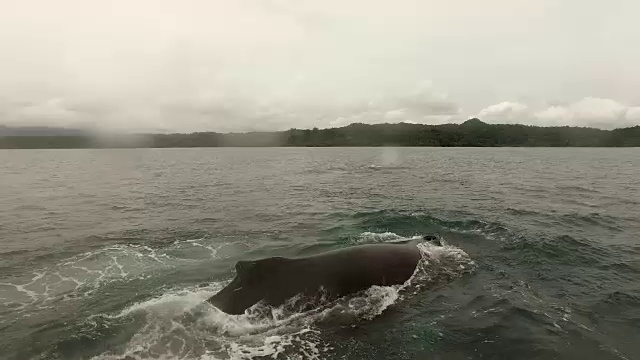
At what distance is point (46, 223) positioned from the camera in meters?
34.8

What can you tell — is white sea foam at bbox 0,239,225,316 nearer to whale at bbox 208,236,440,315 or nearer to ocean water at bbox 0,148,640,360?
ocean water at bbox 0,148,640,360

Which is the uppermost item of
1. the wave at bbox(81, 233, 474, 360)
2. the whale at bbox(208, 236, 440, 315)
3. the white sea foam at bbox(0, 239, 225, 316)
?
the whale at bbox(208, 236, 440, 315)

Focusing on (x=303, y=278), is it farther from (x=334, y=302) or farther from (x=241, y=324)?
(x=241, y=324)

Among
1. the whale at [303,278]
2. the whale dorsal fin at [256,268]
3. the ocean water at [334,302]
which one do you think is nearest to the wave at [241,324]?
the ocean water at [334,302]

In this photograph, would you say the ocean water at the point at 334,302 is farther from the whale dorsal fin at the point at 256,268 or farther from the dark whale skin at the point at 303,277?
the whale dorsal fin at the point at 256,268

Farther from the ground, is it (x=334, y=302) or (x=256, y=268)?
(x=256, y=268)

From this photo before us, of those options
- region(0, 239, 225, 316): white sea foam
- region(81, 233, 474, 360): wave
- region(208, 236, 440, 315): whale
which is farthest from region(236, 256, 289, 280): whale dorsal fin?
region(0, 239, 225, 316): white sea foam

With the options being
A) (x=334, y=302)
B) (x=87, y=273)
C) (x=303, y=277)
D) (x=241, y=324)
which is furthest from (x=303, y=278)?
(x=87, y=273)

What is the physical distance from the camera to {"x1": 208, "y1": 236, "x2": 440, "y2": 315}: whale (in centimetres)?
1559

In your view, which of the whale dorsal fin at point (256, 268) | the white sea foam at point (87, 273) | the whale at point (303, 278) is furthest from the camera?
the white sea foam at point (87, 273)

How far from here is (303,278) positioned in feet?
53.1

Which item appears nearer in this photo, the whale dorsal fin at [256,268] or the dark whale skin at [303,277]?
the dark whale skin at [303,277]

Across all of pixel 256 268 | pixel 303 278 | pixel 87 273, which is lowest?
pixel 87 273

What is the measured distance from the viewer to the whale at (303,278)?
1559 cm
